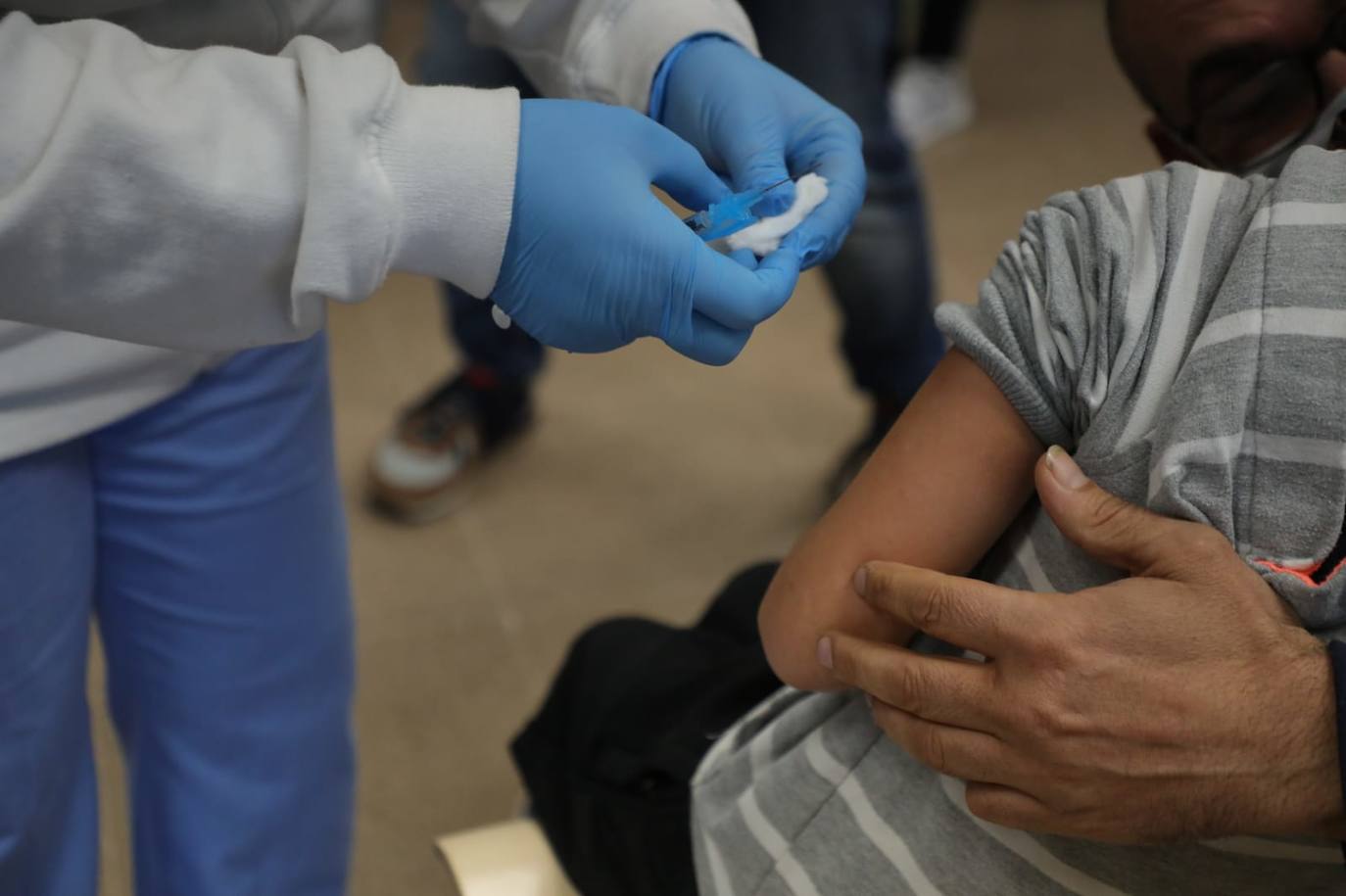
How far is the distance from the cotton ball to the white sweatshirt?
7.0 inches

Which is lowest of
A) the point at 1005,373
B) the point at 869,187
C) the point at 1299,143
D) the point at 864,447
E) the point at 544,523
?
the point at 544,523

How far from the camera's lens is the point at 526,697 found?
1.72 m

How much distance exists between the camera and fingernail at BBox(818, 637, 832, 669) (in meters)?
0.81

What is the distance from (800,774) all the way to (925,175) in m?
2.15

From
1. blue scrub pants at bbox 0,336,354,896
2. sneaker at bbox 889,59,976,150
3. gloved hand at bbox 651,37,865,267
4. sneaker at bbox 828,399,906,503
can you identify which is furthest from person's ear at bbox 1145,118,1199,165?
sneaker at bbox 889,59,976,150

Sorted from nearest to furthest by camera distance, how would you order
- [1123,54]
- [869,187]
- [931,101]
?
[1123,54] < [869,187] < [931,101]

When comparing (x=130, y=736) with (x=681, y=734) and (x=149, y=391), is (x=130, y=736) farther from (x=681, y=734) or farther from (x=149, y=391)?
(x=681, y=734)

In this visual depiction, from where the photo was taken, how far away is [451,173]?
73 centimetres

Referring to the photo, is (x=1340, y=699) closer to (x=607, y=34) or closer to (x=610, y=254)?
(x=610, y=254)

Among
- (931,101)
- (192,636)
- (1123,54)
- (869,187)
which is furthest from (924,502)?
(931,101)

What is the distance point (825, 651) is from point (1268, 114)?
509 mm

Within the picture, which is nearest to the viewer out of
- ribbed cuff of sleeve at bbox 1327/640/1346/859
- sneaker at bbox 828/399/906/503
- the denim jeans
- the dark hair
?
ribbed cuff of sleeve at bbox 1327/640/1346/859

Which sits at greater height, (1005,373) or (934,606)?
(1005,373)

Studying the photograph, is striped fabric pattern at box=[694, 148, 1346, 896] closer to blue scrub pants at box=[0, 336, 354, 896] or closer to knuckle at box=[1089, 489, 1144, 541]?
knuckle at box=[1089, 489, 1144, 541]
